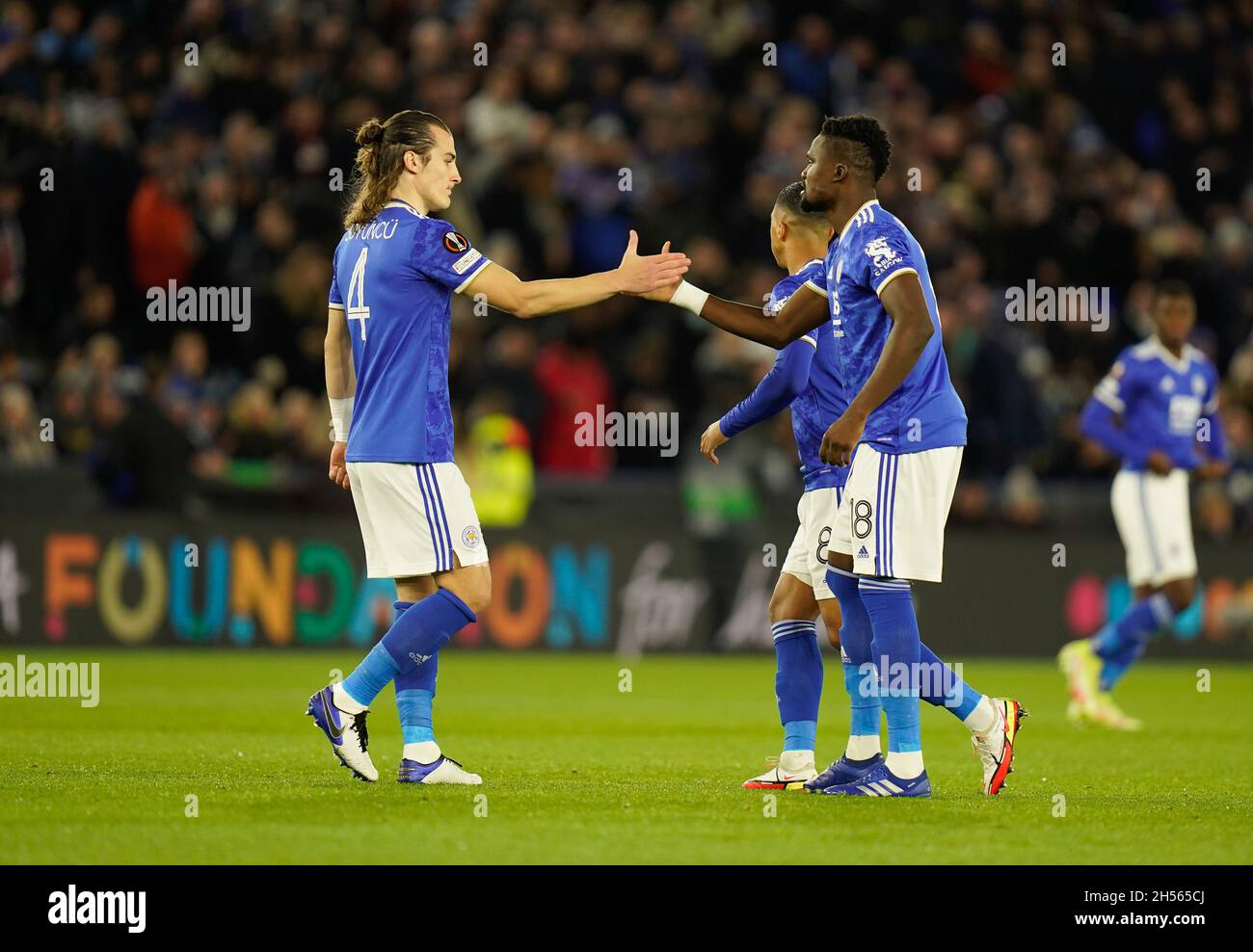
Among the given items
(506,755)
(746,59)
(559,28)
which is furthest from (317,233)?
(506,755)

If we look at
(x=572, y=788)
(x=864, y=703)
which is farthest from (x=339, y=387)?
(x=864, y=703)

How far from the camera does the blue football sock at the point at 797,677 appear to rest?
763 centimetres

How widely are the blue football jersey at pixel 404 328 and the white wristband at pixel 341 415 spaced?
0.39m

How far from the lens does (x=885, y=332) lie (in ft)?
23.0

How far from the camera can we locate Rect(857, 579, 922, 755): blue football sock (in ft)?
22.6

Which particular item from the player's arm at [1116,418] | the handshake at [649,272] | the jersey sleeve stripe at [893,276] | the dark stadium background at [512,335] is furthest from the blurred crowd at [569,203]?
the jersey sleeve stripe at [893,276]

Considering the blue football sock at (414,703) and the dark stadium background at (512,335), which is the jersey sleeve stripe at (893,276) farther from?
the dark stadium background at (512,335)

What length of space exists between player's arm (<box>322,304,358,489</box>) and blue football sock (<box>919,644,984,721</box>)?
236 cm

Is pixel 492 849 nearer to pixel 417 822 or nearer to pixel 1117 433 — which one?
pixel 417 822

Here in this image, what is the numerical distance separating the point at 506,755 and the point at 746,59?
12965 mm

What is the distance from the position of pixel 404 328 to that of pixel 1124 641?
6.15m

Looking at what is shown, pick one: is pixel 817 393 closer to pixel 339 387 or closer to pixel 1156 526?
pixel 339 387

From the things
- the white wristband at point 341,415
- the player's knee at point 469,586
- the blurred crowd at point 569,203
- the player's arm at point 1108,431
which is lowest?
the player's knee at point 469,586

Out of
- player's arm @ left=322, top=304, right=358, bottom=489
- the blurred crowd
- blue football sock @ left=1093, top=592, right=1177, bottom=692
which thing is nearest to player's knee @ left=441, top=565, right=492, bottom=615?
player's arm @ left=322, top=304, right=358, bottom=489
